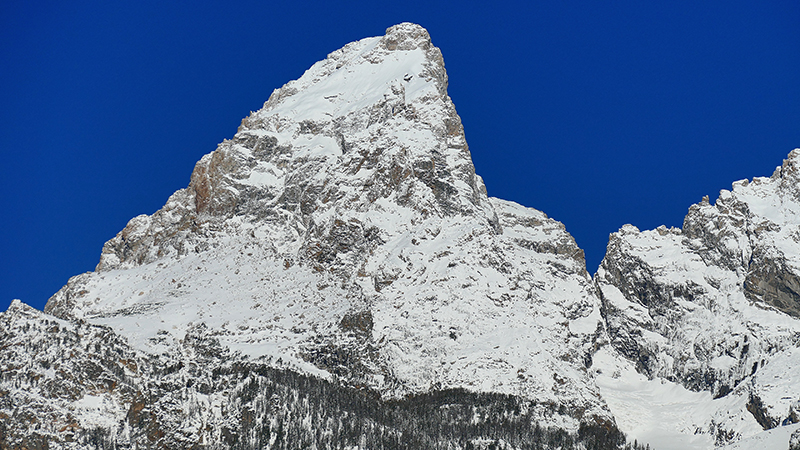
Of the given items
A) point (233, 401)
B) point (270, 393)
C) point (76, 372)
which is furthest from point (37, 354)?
point (270, 393)

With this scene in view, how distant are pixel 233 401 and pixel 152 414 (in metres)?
22.2

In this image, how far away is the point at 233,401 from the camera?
17712 centimetres

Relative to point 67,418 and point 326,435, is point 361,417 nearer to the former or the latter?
point 326,435

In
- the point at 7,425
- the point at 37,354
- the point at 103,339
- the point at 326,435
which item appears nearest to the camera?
the point at 7,425

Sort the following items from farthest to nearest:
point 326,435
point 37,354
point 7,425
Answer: point 326,435
point 37,354
point 7,425

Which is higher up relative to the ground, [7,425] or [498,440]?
[498,440]

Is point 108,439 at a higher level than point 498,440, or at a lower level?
lower

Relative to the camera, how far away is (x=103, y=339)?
548 feet

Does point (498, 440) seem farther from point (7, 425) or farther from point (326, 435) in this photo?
point (7, 425)

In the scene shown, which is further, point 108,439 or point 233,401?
point 233,401

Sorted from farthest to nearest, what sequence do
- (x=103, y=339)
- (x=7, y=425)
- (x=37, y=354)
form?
(x=103, y=339)
(x=37, y=354)
(x=7, y=425)

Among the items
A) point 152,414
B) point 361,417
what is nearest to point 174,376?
point 152,414

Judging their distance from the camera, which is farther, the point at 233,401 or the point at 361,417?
the point at 361,417

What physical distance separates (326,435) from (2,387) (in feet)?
193
